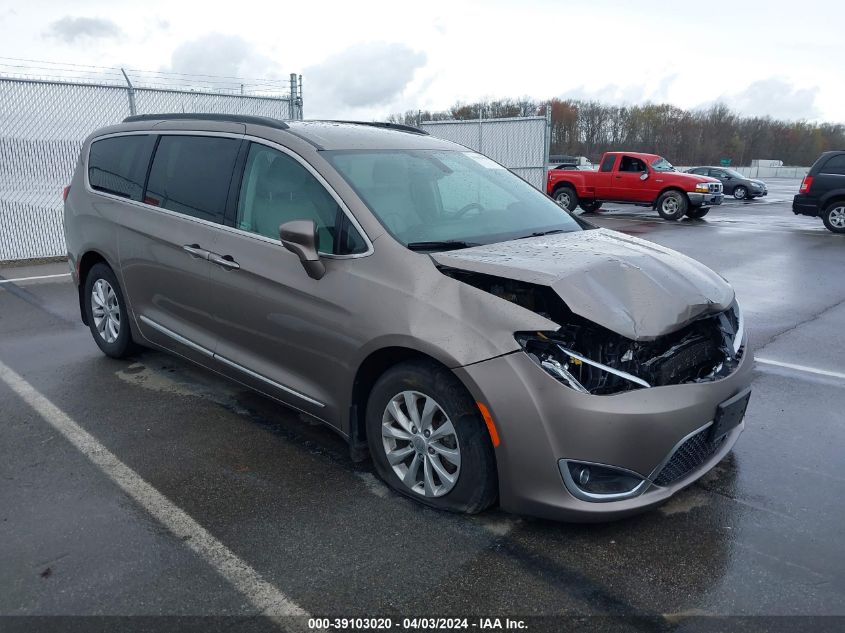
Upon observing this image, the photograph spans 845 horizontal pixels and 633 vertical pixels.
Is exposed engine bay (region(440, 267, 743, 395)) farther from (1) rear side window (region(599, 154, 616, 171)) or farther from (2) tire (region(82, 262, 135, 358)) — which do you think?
(1) rear side window (region(599, 154, 616, 171))

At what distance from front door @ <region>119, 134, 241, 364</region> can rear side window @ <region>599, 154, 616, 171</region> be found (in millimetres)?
16772

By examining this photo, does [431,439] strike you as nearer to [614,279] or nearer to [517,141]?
[614,279]

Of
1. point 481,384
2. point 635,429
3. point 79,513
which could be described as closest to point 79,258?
point 79,513

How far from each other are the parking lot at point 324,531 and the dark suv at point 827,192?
12.3 meters

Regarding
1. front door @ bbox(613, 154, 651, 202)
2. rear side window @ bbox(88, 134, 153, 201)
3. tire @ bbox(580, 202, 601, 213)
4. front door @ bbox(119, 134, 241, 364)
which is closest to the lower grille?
front door @ bbox(119, 134, 241, 364)

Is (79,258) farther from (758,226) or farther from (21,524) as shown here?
(758,226)

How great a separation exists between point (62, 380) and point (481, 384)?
3629mm

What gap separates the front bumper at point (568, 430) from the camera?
284cm

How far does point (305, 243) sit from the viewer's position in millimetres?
3482

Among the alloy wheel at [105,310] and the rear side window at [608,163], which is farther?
the rear side window at [608,163]

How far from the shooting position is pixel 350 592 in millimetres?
2750

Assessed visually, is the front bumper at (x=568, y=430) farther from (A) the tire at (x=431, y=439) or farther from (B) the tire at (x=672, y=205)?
(B) the tire at (x=672, y=205)

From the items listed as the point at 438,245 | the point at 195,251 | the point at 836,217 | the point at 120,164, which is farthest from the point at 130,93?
the point at 836,217

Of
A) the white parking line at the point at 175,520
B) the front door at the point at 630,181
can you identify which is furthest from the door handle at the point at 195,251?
the front door at the point at 630,181
